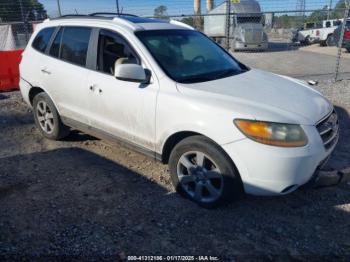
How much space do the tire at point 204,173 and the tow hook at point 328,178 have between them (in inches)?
28.7

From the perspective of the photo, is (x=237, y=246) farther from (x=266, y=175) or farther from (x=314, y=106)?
(x=314, y=106)

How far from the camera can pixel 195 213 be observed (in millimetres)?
3543

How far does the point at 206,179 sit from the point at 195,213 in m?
0.36

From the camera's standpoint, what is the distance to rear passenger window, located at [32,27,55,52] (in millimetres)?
5121

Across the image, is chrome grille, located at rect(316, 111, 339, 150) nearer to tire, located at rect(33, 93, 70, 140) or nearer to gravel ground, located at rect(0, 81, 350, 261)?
gravel ground, located at rect(0, 81, 350, 261)

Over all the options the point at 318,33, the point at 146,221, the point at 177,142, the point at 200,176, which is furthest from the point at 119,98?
the point at 318,33

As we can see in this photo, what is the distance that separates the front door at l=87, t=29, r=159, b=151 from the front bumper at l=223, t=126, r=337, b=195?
1.03 meters

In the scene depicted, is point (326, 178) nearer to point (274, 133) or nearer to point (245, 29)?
point (274, 133)

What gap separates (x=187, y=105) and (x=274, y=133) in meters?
0.85

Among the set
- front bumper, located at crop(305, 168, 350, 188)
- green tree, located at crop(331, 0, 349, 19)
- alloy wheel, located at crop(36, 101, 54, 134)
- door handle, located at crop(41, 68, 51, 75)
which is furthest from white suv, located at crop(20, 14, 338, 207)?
green tree, located at crop(331, 0, 349, 19)

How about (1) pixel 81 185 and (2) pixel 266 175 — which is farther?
(1) pixel 81 185

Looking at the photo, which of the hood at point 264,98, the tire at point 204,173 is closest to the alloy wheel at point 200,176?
the tire at point 204,173

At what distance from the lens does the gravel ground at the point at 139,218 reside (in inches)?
119

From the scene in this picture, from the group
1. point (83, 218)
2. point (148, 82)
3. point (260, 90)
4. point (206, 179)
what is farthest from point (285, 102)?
point (83, 218)
